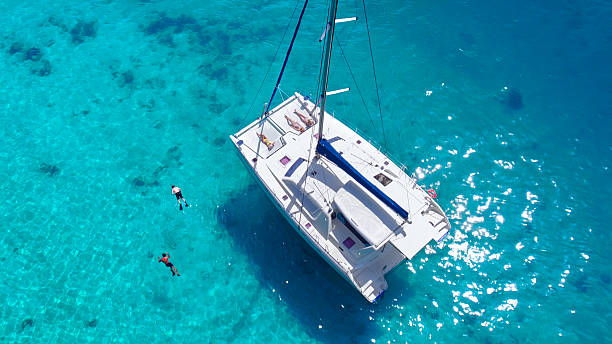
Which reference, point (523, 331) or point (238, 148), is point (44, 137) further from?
point (523, 331)

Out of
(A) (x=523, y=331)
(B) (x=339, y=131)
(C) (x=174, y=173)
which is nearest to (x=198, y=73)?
(C) (x=174, y=173)

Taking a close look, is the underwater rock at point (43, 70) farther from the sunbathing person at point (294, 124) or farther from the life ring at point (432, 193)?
the life ring at point (432, 193)

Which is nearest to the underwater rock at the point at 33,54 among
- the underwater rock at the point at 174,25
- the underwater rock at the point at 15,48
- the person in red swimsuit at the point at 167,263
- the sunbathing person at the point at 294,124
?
the underwater rock at the point at 15,48

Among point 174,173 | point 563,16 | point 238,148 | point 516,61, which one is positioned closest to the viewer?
point 238,148

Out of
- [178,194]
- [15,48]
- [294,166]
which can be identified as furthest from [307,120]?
[15,48]

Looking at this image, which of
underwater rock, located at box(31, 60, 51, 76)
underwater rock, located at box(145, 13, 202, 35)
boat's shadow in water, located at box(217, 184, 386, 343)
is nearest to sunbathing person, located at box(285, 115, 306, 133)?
boat's shadow in water, located at box(217, 184, 386, 343)
